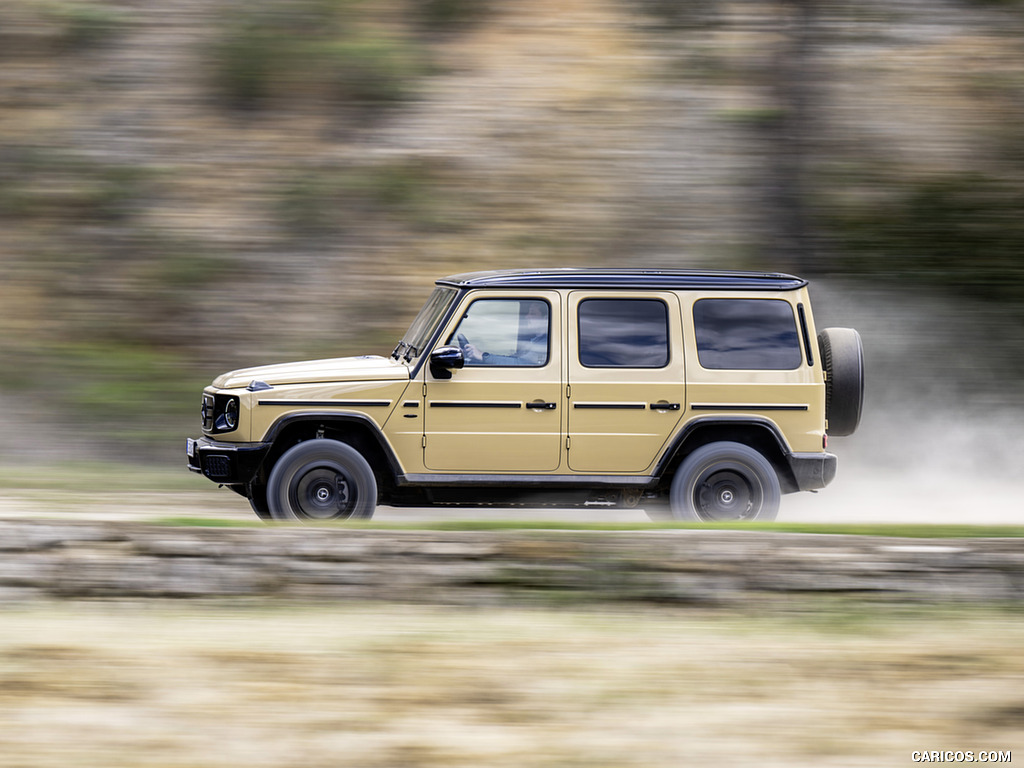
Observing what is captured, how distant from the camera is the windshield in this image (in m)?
7.81

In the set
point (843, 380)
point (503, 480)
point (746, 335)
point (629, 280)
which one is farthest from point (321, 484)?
point (843, 380)

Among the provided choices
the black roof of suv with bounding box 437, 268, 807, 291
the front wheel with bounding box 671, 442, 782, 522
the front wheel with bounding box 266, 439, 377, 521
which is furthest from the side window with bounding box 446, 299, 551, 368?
the front wheel with bounding box 671, 442, 782, 522

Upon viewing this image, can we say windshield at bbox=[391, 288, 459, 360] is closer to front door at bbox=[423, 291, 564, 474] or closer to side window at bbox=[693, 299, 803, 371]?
front door at bbox=[423, 291, 564, 474]

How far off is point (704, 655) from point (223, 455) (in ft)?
11.9

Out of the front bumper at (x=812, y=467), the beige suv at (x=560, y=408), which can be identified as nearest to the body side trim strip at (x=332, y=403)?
the beige suv at (x=560, y=408)

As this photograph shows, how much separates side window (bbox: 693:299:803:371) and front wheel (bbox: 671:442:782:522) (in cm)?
60

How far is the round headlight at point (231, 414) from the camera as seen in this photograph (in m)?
7.58

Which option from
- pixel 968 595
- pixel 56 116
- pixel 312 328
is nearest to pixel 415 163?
pixel 312 328

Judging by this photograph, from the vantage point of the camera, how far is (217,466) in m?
7.56

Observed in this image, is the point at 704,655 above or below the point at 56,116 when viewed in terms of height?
below

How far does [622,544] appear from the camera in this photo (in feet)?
20.6

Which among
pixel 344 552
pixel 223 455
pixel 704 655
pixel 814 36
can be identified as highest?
pixel 814 36

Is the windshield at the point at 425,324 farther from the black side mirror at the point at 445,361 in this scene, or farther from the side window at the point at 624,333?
the side window at the point at 624,333

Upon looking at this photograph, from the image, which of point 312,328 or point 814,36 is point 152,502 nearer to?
point 312,328
